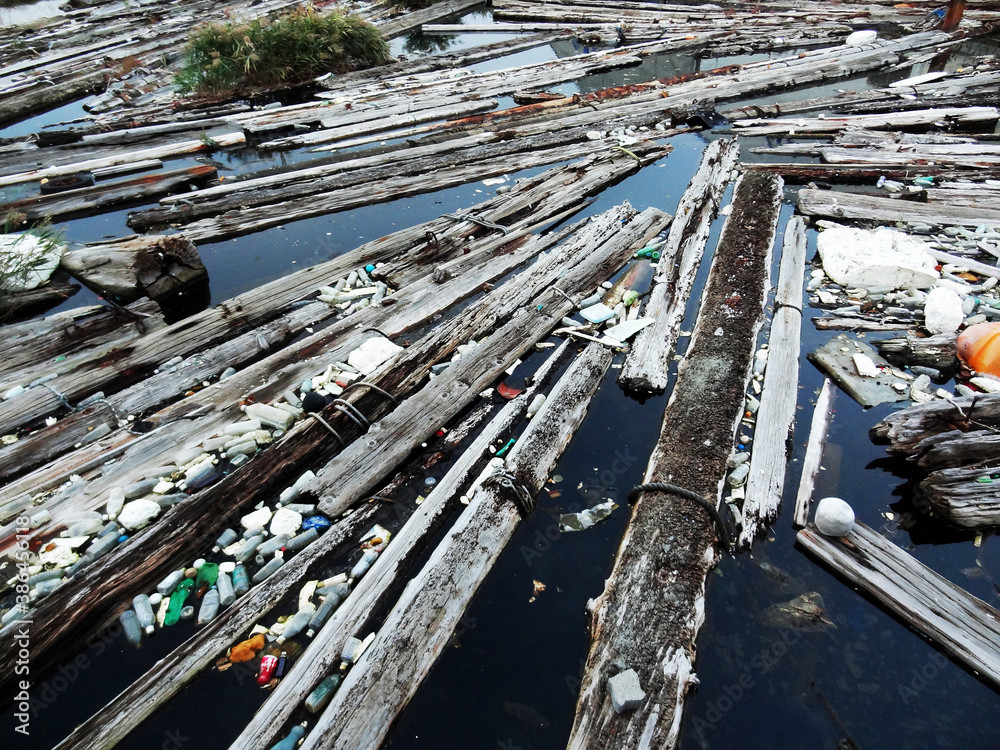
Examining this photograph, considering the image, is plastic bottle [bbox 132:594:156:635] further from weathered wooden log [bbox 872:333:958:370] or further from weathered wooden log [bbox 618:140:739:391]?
weathered wooden log [bbox 872:333:958:370]

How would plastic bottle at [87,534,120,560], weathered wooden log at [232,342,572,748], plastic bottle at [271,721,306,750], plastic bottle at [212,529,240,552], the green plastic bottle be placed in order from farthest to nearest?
1. plastic bottle at [212,529,240,552]
2. plastic bottle at [87,534,120,560]
3. the green plastic bottle
4. weathered wooden log at [232,342,572,748]
5. plastic bottle at [271,721,306,750]

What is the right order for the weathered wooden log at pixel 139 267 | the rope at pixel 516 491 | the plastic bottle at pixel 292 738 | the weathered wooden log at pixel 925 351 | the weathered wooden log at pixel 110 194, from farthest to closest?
the weathered wooden log at pixel 110 194 → the weathered wooden log at pixel 139 267 → the weathered wooden log at pixel 925 351 → the rope at pixel 516 491 → the plastic bottle at pixel 292 738

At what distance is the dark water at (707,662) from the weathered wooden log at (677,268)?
855mm

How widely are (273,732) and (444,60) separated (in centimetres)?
1228

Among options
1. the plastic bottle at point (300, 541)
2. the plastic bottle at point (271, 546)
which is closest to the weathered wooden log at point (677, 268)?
the plastic bottle at point (300, 541)

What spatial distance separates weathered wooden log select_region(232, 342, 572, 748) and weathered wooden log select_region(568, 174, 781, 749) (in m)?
1.07

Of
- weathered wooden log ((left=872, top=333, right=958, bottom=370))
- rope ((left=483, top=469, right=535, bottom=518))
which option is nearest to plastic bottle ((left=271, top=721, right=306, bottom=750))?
rope ((left=483, top=469, right=535, bottom=518))

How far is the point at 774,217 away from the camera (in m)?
6.74

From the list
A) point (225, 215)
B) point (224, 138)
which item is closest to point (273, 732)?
point (225, 215)

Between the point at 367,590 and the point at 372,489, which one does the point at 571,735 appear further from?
the point at 372,489

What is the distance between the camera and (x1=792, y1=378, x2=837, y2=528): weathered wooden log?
142 inches

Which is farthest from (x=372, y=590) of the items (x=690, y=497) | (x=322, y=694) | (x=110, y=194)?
(x=110, y=194)

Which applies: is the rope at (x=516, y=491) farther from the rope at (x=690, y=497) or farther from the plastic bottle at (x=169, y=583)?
the plastic bottle at (x=169, y=583)

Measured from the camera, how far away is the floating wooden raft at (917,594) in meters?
2.96
